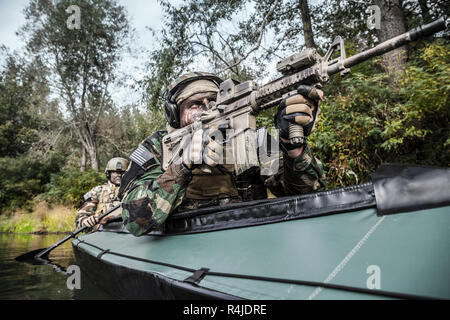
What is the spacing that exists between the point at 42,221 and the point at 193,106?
45.1 feet

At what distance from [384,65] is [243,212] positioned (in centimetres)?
482

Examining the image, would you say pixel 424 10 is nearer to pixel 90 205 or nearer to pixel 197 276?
pixel 197 276

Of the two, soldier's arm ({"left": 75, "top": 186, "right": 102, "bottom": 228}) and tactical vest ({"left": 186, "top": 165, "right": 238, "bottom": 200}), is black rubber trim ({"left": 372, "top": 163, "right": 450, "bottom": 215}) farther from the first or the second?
soldier's arm ({"left": 75, "top": 186, "right": 102, "bottom": 228})

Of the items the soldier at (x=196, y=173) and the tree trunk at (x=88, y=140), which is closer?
the soldier at (x=196, y=173)

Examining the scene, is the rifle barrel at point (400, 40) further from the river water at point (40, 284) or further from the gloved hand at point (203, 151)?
the river water at point (40, 284)

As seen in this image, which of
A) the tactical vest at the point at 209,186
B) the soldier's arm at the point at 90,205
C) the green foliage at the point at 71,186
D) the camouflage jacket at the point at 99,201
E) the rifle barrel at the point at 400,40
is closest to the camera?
the rifle barrel at the point at 400,40

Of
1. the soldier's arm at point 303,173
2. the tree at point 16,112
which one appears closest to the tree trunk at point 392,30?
the soldier's arm at point 303,173

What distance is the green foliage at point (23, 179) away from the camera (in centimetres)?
1598

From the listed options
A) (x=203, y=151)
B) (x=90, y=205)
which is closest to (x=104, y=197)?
(x=90, y=205)

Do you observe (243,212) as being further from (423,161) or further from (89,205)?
(89,205)

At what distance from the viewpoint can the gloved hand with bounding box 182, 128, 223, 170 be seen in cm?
197

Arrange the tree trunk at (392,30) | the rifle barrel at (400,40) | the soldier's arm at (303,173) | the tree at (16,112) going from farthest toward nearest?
1. the tree at (16,112)
2. the tree trunk at (392,30)
3. the soldier's arm at (303,173)
4. the rifle barrel at (400,40)

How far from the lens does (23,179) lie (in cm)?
1670
